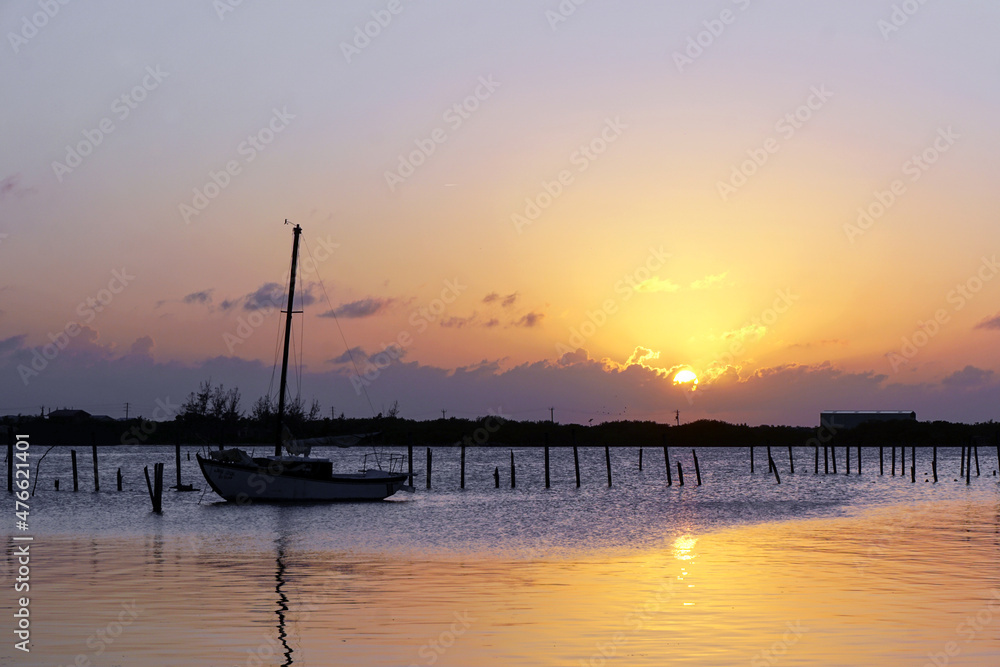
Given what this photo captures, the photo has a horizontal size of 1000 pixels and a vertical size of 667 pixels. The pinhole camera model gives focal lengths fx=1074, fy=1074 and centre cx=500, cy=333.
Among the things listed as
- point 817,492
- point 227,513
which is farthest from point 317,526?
point 817,492

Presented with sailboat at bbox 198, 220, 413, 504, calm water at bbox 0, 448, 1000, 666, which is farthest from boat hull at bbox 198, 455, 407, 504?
calm water at bbox 0, 448, 1000, 666

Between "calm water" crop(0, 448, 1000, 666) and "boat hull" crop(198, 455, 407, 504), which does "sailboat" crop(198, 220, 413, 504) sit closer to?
"boat hull" crop(198, 455, 407, 504)

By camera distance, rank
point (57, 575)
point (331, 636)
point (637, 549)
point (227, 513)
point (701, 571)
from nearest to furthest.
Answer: point (331, 636) < point (57, 575) < point (701, 571) < point (637, 549) < point (227, 513)

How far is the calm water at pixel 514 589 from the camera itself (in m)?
15.9

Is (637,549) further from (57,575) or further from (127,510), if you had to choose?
(127,510)

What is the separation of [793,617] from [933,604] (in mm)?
3176

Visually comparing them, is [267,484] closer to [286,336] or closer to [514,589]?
[286,336]

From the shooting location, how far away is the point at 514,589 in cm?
2259

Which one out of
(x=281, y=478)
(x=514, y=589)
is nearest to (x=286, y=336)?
(x=281, y=478)

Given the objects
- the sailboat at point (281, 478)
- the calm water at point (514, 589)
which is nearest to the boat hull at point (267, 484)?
the sailboat at point (281, 478)

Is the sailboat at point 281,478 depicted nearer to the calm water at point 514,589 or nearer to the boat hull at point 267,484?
the boat hull at point 267,484

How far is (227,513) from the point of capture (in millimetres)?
48719

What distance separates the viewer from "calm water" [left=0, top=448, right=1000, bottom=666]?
15938 millimetres

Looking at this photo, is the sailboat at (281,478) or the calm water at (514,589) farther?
the sailboat at (281,478)
